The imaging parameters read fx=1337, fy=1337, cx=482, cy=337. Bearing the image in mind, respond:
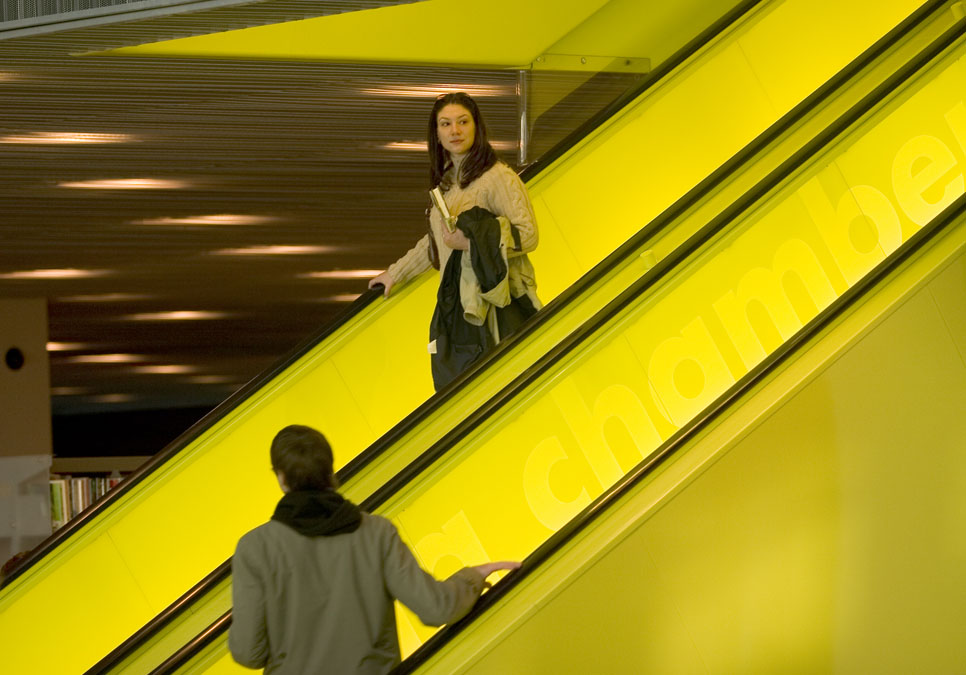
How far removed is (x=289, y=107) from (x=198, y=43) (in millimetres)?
769

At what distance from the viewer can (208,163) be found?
318 inches

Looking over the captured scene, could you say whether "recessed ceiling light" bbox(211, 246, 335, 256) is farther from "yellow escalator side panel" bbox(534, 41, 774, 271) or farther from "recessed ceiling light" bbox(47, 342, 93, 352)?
"recessed ceiling light" bbox(47, 342, 93, 352)

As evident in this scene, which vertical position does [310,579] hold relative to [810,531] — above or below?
above

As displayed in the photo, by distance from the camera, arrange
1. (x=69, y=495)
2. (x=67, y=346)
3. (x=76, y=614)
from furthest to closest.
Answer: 1. (x=67, y=346)
2. (x=69, y=495)
3. (x=76, y=614)

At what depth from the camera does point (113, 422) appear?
18.7 meters

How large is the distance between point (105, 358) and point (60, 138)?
29.0 ft

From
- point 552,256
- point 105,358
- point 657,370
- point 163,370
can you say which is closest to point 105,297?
point 105,358

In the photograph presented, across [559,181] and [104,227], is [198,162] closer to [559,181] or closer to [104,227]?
[104,227]

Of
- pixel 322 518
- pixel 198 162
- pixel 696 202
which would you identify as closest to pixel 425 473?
pixel 322 518

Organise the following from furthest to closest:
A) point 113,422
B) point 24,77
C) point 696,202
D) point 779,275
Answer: point 113,422 → point 24,77 → point 696,202 → point 779,275

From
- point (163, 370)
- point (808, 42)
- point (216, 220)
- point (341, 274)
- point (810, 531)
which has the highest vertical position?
point (163, 370)

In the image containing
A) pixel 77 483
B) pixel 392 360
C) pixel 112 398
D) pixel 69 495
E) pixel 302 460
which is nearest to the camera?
pixel 302 460

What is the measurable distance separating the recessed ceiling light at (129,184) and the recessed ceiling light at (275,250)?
2.06 meters

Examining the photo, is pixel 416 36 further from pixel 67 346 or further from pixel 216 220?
pixel 67 346
